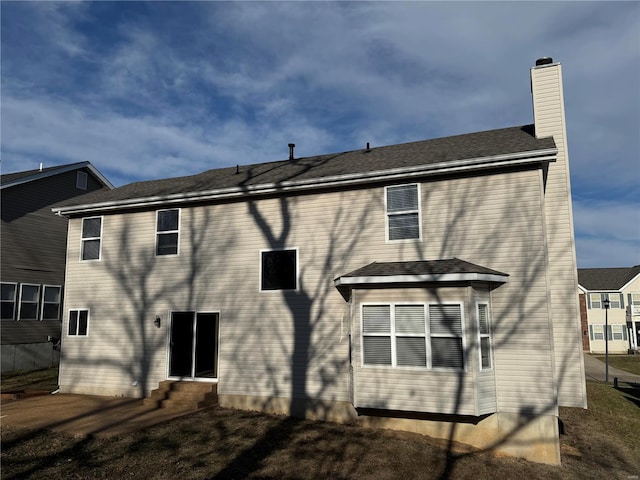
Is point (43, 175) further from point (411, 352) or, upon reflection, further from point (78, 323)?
point (411, 352)

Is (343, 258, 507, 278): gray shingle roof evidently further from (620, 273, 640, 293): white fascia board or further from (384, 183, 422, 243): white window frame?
(620, 273, 640, 293): white fascia board

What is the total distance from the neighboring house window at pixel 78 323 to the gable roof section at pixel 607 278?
46.1 metres

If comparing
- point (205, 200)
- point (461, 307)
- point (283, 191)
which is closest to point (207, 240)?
point (205, 200)

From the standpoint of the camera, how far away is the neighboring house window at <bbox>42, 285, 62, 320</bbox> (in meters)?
20.7

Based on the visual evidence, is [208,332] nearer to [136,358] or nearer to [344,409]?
[136,358]

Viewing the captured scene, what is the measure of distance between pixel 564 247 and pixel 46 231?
21352 millimetres

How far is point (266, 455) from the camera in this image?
28.5ft

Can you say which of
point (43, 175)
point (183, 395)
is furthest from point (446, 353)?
point (43, 175)

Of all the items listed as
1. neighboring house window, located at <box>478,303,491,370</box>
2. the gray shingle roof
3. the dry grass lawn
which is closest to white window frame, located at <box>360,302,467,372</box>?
neighboring house window, located at <box>478,303,491,370</box>

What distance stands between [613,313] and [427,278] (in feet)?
146

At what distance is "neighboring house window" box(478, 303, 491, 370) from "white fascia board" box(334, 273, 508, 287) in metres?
0.70

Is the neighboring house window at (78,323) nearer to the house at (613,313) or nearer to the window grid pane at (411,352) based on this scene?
the window grid pane at (411,352)

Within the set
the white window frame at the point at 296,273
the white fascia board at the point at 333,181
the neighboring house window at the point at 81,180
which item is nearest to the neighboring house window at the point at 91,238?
the white fascia board at the point at 333,181

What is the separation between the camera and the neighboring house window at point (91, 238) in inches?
572
